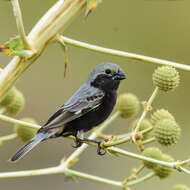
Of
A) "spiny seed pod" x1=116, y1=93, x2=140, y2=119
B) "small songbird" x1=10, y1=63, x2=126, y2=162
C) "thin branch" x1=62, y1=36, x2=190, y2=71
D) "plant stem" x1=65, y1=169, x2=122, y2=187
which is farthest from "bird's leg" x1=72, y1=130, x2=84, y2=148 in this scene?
"thin branch" x1=62, y1=36, x2=190, y2=71

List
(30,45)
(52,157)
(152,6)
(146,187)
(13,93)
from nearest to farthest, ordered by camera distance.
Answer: (30,45), (13,93), (146,187), (52,157), (152,6)

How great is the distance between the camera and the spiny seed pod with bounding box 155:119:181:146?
3.40m

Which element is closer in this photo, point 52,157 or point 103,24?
point 52,157

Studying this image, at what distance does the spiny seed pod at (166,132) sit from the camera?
3.40 meters

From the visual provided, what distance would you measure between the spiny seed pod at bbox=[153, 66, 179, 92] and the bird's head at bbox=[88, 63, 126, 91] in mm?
1052

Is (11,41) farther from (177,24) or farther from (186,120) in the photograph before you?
(177,24)

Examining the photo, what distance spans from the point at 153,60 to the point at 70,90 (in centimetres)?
790

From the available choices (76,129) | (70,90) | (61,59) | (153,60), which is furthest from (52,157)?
(153,60)

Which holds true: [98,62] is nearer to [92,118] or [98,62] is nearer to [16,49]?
[92,118]

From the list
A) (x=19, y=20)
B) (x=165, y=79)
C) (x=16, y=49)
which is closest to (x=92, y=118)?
(x=165, y=79)

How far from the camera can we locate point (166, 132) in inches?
134

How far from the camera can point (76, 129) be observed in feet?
14.7

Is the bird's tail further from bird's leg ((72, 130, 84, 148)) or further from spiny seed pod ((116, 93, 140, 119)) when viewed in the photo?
spiny seed pod ((116, 93, 140, 119))

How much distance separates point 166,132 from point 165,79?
1.11ft
